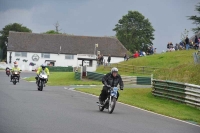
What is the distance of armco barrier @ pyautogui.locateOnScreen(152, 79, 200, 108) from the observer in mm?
26516

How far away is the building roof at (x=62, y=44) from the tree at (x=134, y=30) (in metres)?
6.16

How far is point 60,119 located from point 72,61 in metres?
101

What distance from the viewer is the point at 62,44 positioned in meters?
118

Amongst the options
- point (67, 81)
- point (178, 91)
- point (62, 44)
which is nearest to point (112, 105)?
point (178, 91)

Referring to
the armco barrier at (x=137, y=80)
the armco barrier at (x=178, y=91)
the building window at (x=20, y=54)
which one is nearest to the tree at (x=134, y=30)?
the building window at (x=20, y=54)

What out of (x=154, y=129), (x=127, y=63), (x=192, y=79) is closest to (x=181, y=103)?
(x=192, y=79)

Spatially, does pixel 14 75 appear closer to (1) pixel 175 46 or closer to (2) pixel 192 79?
(2) pixel 192 79

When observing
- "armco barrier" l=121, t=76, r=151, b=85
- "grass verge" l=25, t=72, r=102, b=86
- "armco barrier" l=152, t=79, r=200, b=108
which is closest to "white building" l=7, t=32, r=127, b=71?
"grass verge" l=25, t=72, r=102, b=86

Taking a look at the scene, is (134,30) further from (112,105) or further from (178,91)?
(112,105)

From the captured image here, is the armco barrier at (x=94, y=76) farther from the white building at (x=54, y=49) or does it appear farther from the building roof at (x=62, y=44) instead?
the building roof at (x=62, y=44)

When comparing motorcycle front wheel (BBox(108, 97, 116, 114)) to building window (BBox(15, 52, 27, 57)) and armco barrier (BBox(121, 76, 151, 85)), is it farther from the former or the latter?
building window (BBox(15, 52, 27, 57))

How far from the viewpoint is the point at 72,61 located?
117 meters

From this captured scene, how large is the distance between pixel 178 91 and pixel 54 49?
8917 cm

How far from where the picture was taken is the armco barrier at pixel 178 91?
87.0ft
